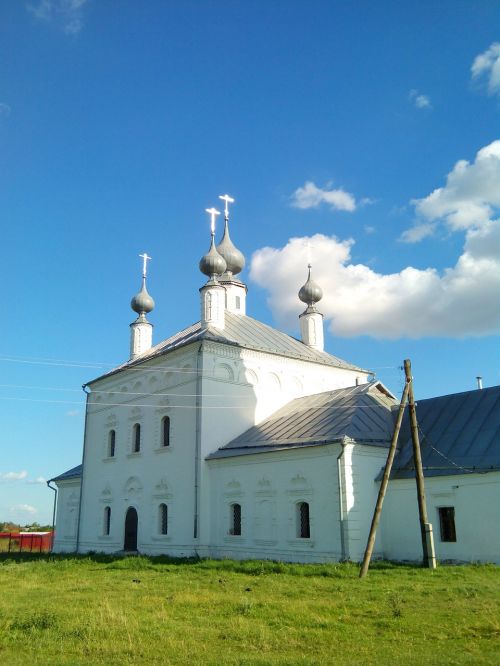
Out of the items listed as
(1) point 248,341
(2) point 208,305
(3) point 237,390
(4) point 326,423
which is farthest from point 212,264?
(4) point 326,423

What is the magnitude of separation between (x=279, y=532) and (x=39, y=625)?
10980 mm

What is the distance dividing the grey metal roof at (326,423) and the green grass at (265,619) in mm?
4606

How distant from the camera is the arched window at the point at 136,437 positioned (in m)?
26.3

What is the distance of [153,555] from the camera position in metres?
23.2

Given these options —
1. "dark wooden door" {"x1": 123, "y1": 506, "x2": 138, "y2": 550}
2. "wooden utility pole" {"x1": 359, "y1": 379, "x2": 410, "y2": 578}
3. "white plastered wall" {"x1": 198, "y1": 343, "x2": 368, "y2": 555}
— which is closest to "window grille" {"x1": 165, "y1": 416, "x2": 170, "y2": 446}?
"white plastered wall" {"x1": 198, "y1": 343, "x2": 368, "y2": 555}

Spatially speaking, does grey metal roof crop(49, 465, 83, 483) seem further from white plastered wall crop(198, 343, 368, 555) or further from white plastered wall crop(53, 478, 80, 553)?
white plastered wall crop(198, 343, 368, 555)

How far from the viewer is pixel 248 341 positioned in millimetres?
25328

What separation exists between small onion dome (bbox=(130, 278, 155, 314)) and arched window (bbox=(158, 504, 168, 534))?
11.1 m

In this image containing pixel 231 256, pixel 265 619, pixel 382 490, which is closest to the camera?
pixel 265 619

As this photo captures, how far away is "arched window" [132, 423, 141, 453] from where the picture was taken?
2634cm

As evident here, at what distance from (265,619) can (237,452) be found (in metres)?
12.0

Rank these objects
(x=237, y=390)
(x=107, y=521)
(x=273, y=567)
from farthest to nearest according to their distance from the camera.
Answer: (x=107, y=521)
(x=237, y=390)
(x=273, y=567)

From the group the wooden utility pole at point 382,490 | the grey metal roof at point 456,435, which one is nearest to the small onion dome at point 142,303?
the grey metal roof at point 456,435

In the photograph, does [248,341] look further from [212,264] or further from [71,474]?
[71,474]
